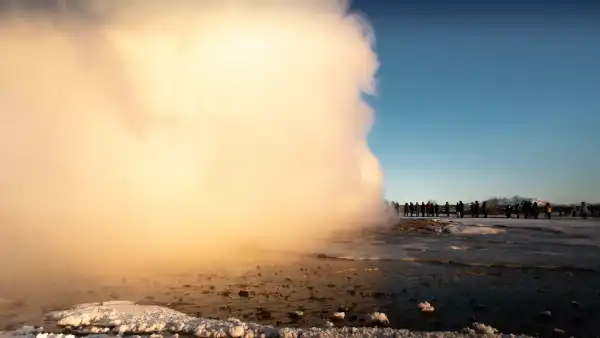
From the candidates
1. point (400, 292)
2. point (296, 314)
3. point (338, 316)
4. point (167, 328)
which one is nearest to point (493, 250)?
point (400, 292)

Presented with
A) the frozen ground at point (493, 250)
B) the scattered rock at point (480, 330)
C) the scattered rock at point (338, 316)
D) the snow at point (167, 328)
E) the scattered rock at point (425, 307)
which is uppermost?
the frozen ground at point (493, 250)

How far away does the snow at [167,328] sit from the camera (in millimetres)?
7242

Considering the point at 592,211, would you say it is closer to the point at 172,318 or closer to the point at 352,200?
the point at 352,200

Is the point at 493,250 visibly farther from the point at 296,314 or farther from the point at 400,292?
the point at 296,314

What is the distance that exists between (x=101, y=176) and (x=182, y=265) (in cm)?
898

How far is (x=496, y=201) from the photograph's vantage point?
85.0m

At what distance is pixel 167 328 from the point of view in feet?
25.8

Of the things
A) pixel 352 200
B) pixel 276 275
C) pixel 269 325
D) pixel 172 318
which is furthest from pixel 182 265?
pixel 352 200

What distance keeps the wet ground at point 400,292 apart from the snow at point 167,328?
0.50 metres

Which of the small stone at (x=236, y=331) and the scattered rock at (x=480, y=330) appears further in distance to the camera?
the small stone at (x=236, y=331)

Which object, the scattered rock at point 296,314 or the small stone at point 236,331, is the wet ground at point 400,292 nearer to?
the scattered rock at point 296,314

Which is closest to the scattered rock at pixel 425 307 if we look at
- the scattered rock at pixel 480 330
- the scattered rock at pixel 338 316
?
the scattered rock at pixel 480 330

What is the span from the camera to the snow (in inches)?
285

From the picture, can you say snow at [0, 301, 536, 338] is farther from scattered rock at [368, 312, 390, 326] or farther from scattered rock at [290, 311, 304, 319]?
scattered rock at [290, 311, 304, 319]
